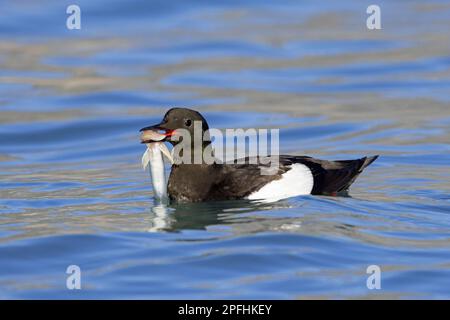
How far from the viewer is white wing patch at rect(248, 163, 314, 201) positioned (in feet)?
37.2

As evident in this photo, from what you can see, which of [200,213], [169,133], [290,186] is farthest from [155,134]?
[290,186]

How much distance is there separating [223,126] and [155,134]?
576 centimetres

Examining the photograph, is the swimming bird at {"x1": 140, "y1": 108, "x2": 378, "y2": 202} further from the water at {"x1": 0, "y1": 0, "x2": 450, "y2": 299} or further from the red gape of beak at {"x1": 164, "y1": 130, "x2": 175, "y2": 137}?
the water at {"x1": 0, "y1": 0, "x2": 450, "y2": 299}

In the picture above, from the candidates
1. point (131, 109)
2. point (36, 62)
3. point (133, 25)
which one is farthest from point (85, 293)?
point (133, 25)

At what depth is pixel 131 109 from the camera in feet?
59.3

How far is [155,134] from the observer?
36.3 feet

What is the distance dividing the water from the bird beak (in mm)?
770

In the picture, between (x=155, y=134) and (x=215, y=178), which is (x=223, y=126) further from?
(x=155, y=134)

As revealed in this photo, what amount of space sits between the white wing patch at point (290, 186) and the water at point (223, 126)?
121 mm

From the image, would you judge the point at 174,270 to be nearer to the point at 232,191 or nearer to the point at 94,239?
the point at 94,239

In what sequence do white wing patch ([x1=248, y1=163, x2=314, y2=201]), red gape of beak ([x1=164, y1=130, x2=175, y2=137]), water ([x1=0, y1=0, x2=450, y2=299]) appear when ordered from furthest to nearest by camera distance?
white wing patch ([x1=248, y1=163, x2=314, y2=201])
red gape of beak ([x1=164, y1=130, x2=175, y2=137])
water ([x1=0, y1=0, x2=450, y2=299])

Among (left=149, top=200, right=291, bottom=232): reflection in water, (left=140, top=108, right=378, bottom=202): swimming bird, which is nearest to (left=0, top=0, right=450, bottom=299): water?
(left=149, top=200, right=291, bottom=232): reflection in water

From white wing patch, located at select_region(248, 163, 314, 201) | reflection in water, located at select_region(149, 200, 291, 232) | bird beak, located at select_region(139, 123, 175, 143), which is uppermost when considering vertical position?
bird beak, located at select_region(139, 123, 175, 143)

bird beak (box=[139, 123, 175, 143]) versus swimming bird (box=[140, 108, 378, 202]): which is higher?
bird beak (box=[139, 123, 175, 143])
